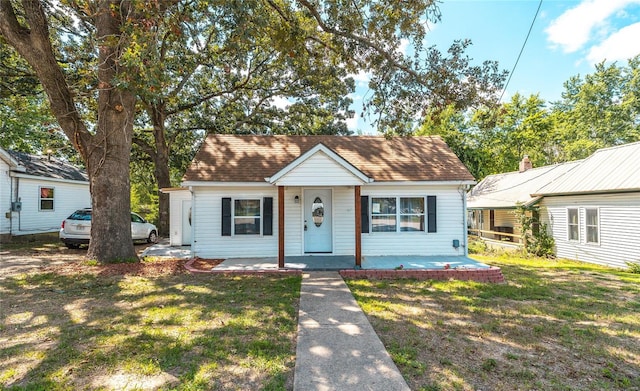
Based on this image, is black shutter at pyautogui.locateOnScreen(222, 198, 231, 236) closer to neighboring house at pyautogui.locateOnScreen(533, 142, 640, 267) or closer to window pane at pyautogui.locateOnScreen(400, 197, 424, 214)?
window pane at pyautogui.locateOnScreen(400, 197, 424, 214)

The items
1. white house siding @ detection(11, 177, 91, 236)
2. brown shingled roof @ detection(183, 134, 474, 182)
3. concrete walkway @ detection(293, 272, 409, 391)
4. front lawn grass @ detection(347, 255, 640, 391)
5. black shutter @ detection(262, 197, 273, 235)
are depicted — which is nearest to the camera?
concrete walkway @ detection(293, 272, 409, 391)

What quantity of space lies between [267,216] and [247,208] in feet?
2.43

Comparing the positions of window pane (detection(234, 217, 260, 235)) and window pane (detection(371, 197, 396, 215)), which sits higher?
window pane (detection(371, 197, 396, 215))

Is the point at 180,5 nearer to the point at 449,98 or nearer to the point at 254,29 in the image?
the point at 254,29

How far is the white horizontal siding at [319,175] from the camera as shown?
9109 millimetres

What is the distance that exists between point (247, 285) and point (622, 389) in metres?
6.27

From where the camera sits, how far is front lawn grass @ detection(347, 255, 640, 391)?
11.3 ft

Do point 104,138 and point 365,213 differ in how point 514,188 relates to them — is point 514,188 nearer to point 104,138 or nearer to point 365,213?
point 365,213

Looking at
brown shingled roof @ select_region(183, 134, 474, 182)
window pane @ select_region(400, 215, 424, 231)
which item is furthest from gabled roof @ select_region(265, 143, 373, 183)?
window pane @ select_region(400, 215, 424, 231)

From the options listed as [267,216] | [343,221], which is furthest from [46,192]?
[343,221]

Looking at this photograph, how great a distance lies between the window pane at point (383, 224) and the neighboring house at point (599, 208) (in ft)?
27.6

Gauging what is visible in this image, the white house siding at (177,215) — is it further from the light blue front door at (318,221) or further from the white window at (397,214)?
the white window at (397,214)

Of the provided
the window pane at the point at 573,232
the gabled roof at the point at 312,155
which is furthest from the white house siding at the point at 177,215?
the window pane at the point at 573,232

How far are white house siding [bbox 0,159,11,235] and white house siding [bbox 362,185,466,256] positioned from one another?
1612 centimetres
